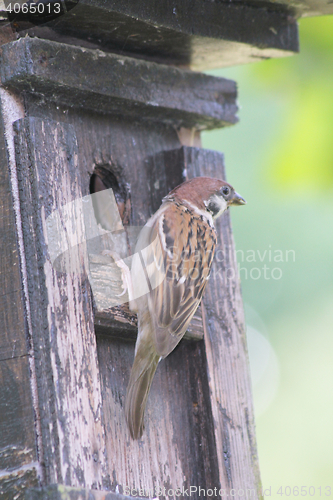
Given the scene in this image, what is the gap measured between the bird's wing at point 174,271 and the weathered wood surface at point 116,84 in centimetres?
45

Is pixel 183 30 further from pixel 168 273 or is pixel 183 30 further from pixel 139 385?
pixel 139 385

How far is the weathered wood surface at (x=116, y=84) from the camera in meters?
2.45

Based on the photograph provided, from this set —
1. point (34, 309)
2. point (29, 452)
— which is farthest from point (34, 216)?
point (29, 452)

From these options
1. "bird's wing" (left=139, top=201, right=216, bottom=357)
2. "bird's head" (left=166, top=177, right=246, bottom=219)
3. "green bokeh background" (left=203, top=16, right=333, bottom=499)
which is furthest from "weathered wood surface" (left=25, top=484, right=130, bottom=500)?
"green bokeh background" (left=203, top=16, right=333, bottom=499)

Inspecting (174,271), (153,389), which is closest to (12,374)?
(153,389)

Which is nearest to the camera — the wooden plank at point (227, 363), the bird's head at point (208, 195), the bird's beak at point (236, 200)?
the wooden plank at point (227, 363)

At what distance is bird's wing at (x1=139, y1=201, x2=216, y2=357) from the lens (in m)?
2.61

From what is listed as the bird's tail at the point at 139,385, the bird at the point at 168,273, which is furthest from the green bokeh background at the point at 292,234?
the bird's tail at the point at 139,385

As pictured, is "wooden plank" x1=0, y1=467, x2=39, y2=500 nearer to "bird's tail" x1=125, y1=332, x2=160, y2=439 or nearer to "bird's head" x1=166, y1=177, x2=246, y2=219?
"bird's tail" x1=125, y1=332, x2=160, y2=439

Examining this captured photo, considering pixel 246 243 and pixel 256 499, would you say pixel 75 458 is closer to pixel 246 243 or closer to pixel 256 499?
pixel 256 499

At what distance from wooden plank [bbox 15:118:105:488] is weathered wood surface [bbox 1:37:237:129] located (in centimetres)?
19

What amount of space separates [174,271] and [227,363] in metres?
0.45

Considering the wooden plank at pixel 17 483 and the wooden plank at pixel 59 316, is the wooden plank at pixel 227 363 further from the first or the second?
the wooden plank at pixel 17 483

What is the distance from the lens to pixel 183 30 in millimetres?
2799
